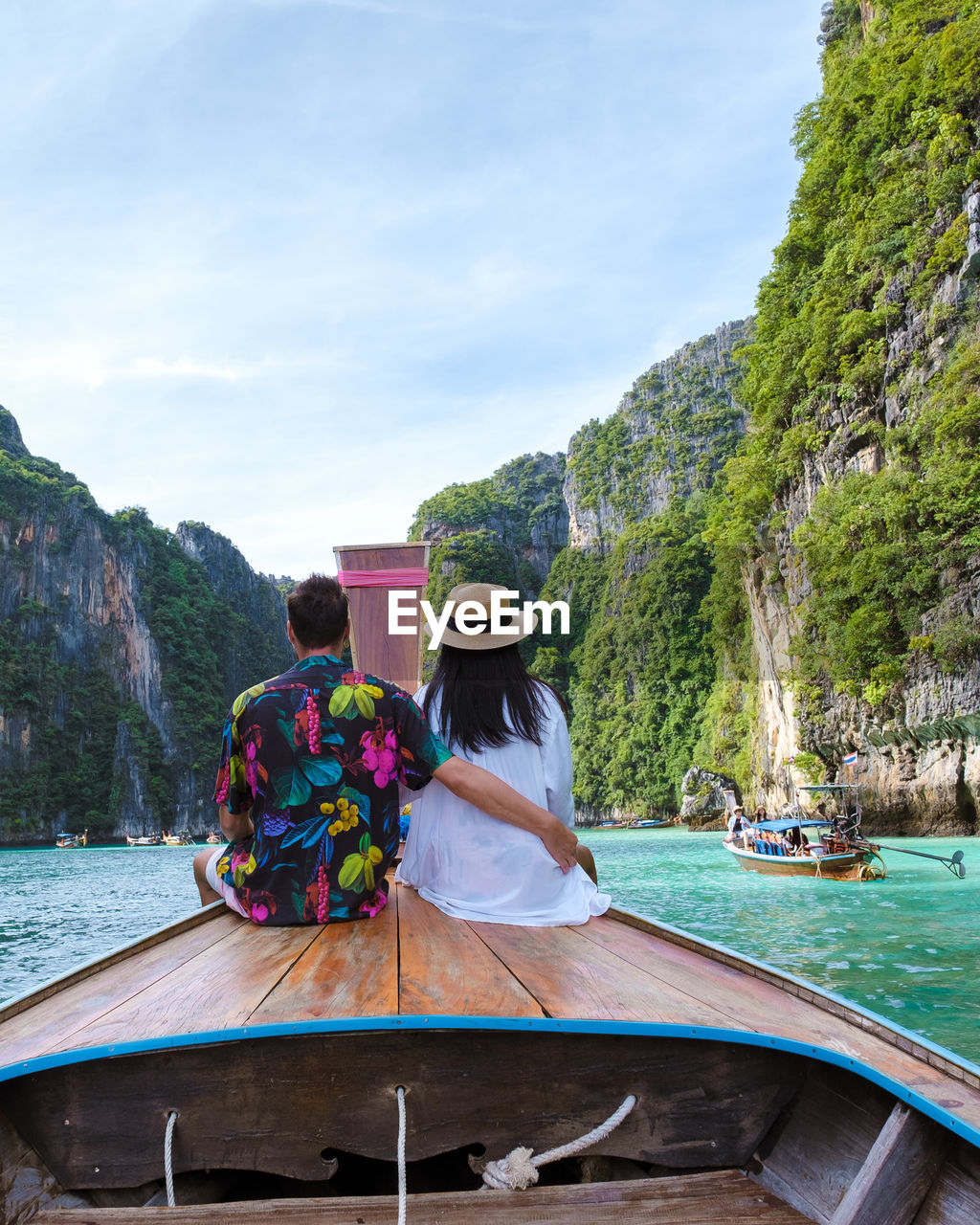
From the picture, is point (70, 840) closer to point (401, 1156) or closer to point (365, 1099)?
point (365, 1099)

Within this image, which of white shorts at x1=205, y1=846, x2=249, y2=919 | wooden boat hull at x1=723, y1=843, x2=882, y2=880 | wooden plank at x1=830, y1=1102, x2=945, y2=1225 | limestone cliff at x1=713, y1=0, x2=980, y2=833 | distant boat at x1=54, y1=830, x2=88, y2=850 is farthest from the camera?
distant boat at x1=54, y1=830, x2=88, y2=850

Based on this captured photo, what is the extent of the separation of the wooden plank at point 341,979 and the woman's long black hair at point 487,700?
0.54m

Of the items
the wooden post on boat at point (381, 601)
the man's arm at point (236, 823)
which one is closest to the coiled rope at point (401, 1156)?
the man's arm at point (236, 823)

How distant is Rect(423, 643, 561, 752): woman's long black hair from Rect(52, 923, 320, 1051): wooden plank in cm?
65

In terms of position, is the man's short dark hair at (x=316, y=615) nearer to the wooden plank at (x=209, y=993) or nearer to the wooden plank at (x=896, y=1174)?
the wooden plank at (x=209, y=993)

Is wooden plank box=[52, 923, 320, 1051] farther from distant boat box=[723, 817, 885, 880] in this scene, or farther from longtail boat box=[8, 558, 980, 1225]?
distant boat box=[723, 817, 885, 880]

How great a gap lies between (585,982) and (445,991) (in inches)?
11.4

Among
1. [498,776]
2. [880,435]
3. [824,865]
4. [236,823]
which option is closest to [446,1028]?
[498,776]

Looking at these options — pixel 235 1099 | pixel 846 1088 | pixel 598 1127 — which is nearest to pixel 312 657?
pixel 235 1099

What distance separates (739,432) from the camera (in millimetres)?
60875

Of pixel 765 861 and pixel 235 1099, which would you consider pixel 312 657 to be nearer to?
pixel 235 1099

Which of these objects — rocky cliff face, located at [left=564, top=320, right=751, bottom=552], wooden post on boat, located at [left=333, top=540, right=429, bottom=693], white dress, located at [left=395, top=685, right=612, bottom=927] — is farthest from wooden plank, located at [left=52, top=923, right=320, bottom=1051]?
rocky cliff face, located at [left=564, top=320, right=751, bottom=552]

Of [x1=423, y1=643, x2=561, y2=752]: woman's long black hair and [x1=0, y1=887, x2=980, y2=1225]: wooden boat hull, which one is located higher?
[x1=423, y1=643, x2=561, y2=752]: woman's long black hair

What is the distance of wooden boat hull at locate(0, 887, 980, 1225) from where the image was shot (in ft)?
4.26
